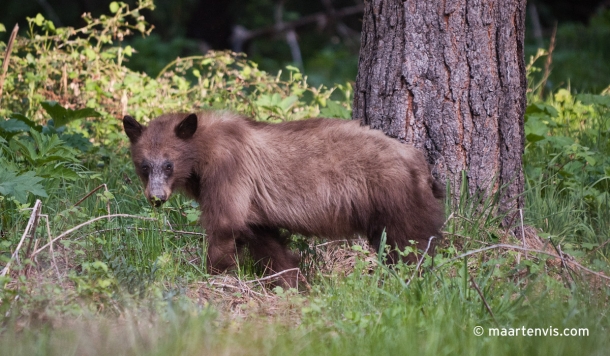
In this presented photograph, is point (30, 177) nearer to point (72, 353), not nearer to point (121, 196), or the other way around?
point (121, 196)

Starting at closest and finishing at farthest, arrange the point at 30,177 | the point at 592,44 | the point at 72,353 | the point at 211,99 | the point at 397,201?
1. the point at 72,353
2. the point at 397,201
3. the point at 30,177
4. the point at 211,99
5. the point at 592,44

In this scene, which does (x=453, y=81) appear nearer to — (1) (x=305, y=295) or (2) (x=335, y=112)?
(2) (x=335, y=112)

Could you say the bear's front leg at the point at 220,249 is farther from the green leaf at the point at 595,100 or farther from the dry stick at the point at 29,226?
the green leaf at the point at 595,100

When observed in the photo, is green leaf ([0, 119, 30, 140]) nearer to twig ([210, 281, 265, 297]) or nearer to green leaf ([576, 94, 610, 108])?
twig ([210, 281, 265, 297])

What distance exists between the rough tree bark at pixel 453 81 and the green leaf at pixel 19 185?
7.85 feet

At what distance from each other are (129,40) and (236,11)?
2650mm

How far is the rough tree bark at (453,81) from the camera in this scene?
17.2 ft

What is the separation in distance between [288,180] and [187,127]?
739mm

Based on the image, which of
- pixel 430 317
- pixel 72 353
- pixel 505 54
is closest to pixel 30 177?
pixel 72 353

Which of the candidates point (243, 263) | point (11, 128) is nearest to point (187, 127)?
point (243, 263)

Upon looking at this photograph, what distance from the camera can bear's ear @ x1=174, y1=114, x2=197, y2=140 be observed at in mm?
4746

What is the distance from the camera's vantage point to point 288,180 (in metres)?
4.88

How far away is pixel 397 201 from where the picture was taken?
4688mm

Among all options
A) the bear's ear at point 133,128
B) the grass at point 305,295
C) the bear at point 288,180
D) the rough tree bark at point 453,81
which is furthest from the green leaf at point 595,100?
the bear's ear at point 133,128
